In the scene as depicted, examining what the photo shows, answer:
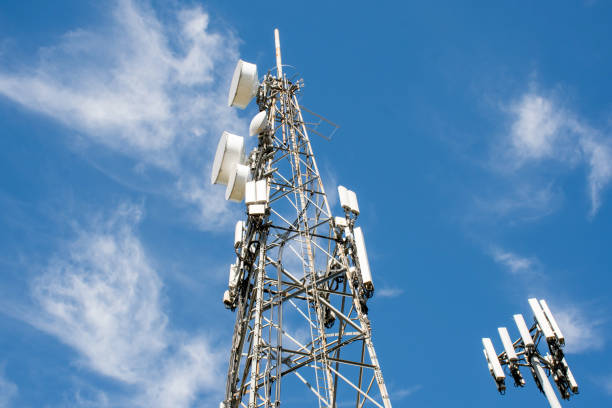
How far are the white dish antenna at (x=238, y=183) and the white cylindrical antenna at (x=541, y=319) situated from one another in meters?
10.8

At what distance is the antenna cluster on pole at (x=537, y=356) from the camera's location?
19703mm

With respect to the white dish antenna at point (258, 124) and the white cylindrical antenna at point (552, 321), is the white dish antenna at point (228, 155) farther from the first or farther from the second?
the white cylindrical antenna at point (552, 321)

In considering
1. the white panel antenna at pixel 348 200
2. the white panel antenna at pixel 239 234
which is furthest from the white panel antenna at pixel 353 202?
the white panel antenna at pixel 239 234

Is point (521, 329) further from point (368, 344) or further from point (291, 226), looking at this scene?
point (291, 226)

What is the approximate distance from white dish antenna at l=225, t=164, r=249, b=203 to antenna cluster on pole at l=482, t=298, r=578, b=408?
33.7ft

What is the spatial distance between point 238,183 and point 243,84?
17.4 feet

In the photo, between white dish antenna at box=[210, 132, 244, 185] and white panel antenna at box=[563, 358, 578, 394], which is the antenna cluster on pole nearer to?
white panel antenna at box=[563, 358, 578, 394]

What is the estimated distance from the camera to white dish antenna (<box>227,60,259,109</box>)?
2572 cm

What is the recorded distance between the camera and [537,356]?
20078 millimetres

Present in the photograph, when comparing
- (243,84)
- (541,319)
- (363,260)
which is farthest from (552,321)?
(243,84)

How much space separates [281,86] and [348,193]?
7.80m

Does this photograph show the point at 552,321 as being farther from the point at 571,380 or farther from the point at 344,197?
the point at 344,197

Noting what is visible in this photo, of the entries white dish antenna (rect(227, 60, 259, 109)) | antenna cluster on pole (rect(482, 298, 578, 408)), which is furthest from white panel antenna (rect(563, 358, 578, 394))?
white dish antenna (rect(227, 60, 259, 109))

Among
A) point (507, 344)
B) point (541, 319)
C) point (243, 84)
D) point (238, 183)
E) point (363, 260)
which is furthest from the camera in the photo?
point (243, 84)
